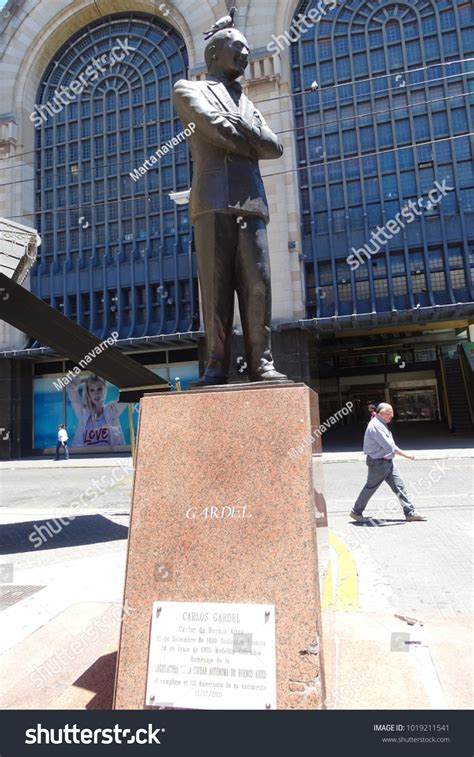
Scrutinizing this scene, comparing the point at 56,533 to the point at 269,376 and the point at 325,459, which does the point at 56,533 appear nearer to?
the point at 269,376

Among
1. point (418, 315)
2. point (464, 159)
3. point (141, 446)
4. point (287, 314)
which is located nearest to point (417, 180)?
point (464, 159)

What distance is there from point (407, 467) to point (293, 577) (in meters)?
12.6

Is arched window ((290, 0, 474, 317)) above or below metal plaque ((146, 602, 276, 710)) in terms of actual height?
above

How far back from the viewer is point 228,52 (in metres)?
3.85

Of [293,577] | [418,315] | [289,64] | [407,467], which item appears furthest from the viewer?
[289,64]

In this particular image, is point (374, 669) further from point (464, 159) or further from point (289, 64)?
point (289, 64)

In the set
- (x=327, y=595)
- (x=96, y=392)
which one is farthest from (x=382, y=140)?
(x=327, y=595)

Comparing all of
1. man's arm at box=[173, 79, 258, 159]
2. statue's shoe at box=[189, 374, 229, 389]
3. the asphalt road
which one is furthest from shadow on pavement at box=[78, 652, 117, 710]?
man's arm at box=[173, 79, 258, 159]

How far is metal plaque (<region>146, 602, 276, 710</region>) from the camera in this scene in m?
2.32

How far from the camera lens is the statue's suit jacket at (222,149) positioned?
3.57 meters

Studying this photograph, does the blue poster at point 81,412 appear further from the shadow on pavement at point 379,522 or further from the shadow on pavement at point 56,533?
the shadow on pavement at point 379,522

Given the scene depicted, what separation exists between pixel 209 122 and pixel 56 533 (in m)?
6.85

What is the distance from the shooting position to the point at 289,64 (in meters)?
21.5

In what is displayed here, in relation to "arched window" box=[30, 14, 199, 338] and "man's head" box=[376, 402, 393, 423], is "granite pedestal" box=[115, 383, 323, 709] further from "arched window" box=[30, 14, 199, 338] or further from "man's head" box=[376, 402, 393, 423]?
"arched window" box=[30, 14, 199, 338]
